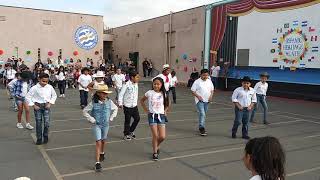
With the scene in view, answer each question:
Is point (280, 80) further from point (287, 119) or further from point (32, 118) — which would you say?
point (32, 118)

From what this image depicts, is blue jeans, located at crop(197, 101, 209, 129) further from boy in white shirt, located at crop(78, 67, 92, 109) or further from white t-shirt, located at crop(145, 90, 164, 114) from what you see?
boy in white shirt, located at crop(78, 67, 92, 109)

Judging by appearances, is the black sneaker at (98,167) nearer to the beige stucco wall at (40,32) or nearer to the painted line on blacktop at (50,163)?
the painted line on blacktop at (50,163)

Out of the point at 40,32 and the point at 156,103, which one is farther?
the point at 40,32

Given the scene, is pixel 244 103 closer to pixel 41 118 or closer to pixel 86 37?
pixel 41 118

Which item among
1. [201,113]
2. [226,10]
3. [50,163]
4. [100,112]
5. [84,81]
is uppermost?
[226,10]

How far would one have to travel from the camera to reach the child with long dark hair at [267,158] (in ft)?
7.35

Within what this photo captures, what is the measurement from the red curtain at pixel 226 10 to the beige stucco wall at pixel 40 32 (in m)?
13.1

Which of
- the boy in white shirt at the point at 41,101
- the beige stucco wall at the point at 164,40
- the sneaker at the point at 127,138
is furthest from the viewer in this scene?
the beige stucco wall at the point at 164,40

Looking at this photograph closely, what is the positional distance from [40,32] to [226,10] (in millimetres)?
16527

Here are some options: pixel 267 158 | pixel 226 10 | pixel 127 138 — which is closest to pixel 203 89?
pixel 127 138

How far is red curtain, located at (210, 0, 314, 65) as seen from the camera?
64.0ft

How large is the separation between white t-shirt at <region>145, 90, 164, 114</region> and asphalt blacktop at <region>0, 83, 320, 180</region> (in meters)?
0.94

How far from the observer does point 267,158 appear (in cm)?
224

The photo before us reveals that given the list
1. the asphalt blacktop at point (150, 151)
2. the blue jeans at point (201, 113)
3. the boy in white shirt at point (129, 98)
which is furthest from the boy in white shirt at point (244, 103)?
the boy in white shirt at point (129, 98)
